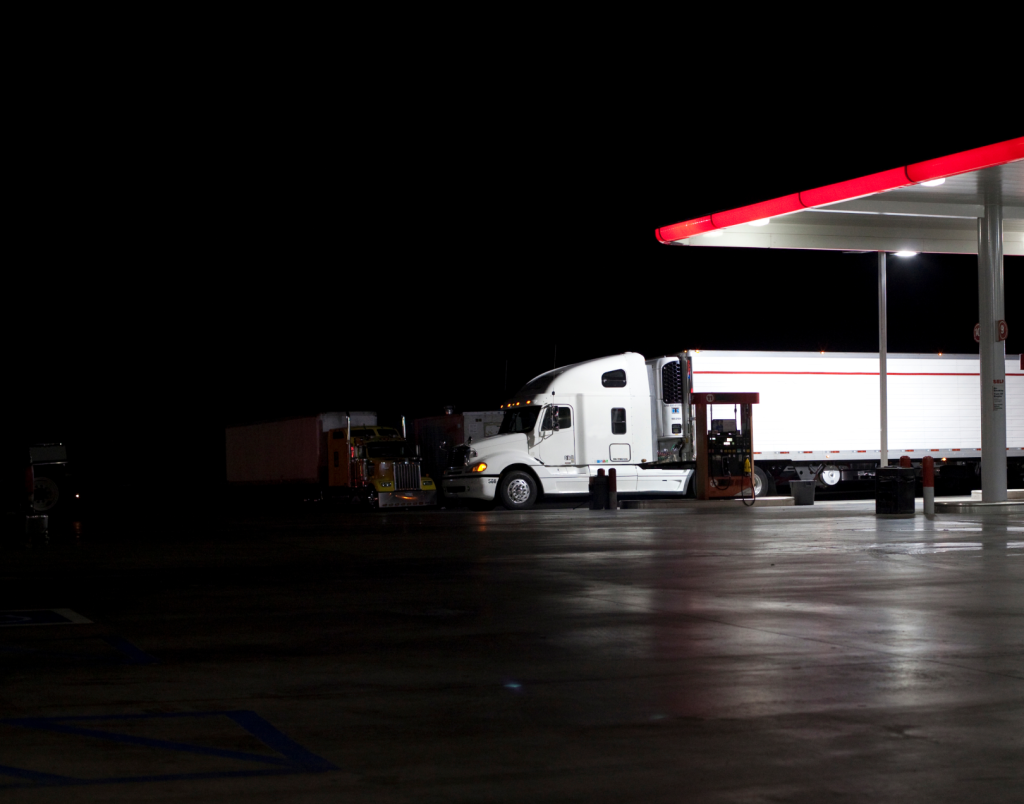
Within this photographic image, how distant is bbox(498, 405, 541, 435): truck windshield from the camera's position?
3073cm

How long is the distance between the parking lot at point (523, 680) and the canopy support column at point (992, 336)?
972 centimetres

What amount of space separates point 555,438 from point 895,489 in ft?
33.1


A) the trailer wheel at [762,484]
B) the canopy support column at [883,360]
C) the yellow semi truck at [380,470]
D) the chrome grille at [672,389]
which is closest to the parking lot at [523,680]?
the canopy support column at [883,360]

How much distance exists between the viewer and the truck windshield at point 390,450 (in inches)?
1462

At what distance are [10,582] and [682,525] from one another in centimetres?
1163

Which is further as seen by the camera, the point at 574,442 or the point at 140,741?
the point at 574,442

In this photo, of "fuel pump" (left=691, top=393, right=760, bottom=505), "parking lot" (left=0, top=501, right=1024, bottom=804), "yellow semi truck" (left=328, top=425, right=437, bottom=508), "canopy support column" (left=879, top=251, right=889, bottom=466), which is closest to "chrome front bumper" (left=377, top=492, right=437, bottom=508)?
"yellow semi truck" (left=328, top=425, right=437, bottom=508)

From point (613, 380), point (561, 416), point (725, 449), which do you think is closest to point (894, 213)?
point (725, 449)

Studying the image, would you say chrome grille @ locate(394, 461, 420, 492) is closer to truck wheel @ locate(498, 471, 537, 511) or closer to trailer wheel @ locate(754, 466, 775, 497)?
truck wheel @ locate(498, 471, 537, 511)

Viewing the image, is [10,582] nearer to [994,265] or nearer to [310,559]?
[310,559]

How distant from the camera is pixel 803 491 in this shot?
2939cm

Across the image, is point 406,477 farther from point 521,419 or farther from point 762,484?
point 762,484

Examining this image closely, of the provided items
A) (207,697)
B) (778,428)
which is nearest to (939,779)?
(207,697)

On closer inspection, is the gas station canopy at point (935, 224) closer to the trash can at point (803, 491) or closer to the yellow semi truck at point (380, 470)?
the trash can at point (803, 491)
